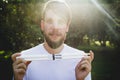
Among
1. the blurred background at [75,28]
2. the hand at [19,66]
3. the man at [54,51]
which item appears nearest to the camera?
the hand at [19,66]

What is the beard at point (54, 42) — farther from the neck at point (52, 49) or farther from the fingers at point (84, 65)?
the fingers at point (84, 65)

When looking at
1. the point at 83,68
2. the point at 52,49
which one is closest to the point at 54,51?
the point at 52,49

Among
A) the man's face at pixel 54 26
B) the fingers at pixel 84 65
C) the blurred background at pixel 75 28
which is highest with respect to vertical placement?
the man's face at pixel 54 26

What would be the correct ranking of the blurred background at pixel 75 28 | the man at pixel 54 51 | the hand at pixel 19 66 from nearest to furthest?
the hand at pixel 19 66
the man at pixel 54 51
the blurred background at pixel 75 28

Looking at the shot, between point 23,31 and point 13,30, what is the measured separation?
16cm

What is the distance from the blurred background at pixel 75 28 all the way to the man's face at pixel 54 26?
208 centimetres

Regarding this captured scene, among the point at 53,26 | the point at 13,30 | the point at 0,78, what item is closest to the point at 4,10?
the point at 13,30

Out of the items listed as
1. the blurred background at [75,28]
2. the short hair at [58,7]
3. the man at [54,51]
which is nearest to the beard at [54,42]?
the man at [54,51]

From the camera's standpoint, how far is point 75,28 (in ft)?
18.7

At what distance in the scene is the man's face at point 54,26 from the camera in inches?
79.0

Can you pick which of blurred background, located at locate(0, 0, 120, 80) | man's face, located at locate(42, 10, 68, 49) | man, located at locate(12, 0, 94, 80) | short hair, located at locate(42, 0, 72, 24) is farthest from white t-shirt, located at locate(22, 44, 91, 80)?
blurred background, located at locate(0, 0, 120, 80)

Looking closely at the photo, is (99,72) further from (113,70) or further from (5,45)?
(5,45)

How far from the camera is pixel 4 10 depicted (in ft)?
16.6

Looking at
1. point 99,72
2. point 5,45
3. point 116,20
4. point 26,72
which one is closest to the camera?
point 26,72
